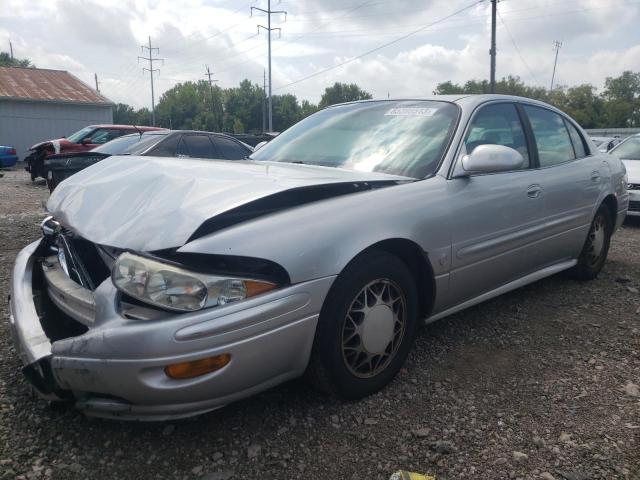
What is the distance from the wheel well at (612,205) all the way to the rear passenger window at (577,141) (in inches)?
17.9

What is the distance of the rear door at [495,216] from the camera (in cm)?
269

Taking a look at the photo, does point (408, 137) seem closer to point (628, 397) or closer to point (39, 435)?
point (628, 397)

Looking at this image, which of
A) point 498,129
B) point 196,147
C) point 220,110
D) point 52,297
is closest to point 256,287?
point 52,297

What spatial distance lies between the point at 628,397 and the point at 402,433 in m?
1.20

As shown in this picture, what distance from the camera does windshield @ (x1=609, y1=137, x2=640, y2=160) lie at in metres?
8.10

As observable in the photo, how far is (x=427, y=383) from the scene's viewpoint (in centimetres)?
252

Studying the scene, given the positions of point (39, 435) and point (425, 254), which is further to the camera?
point (425, 254)

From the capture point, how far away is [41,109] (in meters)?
22.7

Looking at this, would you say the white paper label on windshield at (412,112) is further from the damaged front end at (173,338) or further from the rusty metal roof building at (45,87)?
the rusty metal roof building at (45,87)

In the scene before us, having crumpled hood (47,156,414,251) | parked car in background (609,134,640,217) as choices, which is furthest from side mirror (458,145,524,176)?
parked car in background (609,134,640,217)

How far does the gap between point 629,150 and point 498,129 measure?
6.48 meters

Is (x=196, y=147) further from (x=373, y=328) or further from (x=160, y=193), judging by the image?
(x=373, y=328)

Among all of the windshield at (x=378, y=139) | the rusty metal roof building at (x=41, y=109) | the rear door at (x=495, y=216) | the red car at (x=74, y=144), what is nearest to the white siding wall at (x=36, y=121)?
the rusty metal roof building at (x=41, y=109)

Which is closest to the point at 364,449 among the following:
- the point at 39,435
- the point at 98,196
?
the point at 39,435
